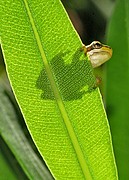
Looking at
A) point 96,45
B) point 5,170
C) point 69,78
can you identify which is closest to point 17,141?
point 5,170

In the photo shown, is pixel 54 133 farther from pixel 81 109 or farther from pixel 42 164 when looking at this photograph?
pixel 42 164

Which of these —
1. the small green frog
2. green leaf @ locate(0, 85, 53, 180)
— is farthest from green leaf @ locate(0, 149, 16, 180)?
the small green frog

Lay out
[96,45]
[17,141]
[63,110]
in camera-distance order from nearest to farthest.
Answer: [63,110] → [17,141] → [96,45]

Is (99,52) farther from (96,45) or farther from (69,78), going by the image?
(69,78)

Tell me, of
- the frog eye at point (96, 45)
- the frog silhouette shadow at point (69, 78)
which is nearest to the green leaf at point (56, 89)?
the frog silhouette shadow at point (69, 78)

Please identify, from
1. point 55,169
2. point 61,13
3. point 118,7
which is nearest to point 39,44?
point 61,13
